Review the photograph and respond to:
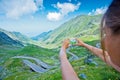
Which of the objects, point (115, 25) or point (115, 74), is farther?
point (115, 74)

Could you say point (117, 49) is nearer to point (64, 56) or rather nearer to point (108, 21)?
point (108, 21)

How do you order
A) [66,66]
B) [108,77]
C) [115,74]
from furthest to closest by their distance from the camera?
[108,77], [115,74], [66,66]

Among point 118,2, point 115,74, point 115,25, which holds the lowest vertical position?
point 115,25

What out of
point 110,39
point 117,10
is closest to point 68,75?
point 110,39

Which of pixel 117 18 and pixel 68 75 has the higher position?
pixel 117 18

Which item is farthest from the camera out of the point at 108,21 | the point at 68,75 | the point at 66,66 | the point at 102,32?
the point at 66,66

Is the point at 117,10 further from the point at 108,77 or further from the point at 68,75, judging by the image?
the point at 108,77
